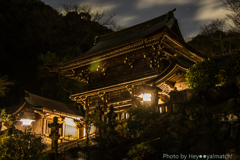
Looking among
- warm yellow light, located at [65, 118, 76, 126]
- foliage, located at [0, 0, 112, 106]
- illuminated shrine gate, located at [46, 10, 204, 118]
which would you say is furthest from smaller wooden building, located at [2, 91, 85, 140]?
foliage, located at [0, 0, 112, 106]

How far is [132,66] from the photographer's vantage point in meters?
20.4

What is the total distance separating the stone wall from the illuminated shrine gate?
15.3 feet

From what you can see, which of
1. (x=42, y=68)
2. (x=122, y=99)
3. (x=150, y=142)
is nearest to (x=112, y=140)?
(x=150, y=142)

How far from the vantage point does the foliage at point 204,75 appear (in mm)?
11281

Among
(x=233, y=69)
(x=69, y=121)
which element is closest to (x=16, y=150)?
(x=233, y=69)

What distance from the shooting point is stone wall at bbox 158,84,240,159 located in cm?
909

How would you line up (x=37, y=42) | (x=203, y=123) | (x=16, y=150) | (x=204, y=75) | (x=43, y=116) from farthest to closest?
(x=37, y=42) < (x=43, y=116) < (x=16, y=150) < (x=204, y=75) < (x=203, y=123)

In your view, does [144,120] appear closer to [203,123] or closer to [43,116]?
[203,123]

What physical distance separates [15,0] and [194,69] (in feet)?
139

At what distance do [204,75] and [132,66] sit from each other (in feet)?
30.7

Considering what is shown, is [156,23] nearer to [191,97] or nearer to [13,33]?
[191,97]

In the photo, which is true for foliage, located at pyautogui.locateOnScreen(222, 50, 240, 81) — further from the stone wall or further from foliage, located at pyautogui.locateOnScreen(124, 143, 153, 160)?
foliage, located at pyautogui.locateOnScreen(124, 143, 153, 160)

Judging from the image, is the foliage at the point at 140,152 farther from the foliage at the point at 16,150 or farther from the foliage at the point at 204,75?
the foliage at the point at 16,150

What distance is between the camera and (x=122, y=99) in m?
20.6
